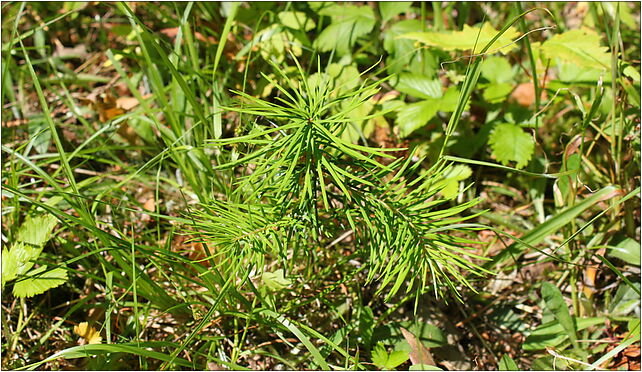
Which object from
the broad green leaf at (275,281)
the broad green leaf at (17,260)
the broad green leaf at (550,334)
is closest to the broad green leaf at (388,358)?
the broad green leaf at (275,281)

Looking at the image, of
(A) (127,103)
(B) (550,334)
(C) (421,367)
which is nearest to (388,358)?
(C) (421,367)

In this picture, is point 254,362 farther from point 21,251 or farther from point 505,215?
point 505,215

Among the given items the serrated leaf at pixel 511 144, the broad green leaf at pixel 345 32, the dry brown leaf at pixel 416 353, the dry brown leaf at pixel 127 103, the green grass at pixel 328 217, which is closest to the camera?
the green grass at pixel 328 217

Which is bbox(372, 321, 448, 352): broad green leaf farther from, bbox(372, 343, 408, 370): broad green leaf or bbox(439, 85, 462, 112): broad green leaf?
bbox(439, 85, 462, 112): broad green leaf

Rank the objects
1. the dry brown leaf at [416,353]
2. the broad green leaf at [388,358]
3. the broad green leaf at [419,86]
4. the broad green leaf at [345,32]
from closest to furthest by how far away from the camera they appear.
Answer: the broad green leaf at [388,358] → the dry brown leaf at [416,353] → the broad green leaf at [419,86] → the broad green leaf at [345,32]

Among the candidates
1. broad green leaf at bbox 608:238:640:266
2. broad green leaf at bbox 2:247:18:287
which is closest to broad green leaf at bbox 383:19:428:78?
broad green leaf at bbox 608:238:640:266

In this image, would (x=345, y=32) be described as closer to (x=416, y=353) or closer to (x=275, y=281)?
(x=275, y=281)

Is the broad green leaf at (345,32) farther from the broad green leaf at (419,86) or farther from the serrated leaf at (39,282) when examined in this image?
the serrated leaf at (39,282)
